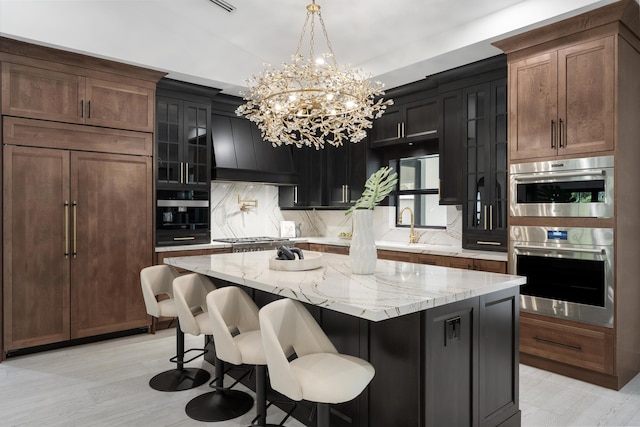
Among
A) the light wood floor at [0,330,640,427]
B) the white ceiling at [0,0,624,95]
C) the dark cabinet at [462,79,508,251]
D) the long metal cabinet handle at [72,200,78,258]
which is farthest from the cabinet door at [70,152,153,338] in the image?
the dark cabinet at [462,79,508,251]

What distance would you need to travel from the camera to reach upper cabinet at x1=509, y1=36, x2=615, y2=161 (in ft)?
10.4

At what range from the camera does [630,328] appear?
Result: 3.29 m

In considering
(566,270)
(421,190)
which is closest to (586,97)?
(566,270)

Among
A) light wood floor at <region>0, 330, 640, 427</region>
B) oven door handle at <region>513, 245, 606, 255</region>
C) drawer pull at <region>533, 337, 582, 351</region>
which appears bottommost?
light wood floor at <region>0, 330, 640, 427</region>

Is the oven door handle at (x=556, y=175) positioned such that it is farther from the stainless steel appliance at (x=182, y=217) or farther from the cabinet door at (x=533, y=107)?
the stainless steel appliance at (x=182, y=217)

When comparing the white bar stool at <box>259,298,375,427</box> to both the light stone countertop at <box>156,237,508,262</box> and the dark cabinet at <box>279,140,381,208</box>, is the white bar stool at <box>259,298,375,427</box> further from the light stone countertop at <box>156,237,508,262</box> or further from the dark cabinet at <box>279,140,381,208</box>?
the dark cabinet at <box>279,140,381,208</box>

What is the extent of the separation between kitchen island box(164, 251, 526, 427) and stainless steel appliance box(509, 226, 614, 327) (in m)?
1.17

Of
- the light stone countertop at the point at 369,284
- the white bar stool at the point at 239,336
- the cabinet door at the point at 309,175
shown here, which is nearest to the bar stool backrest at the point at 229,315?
the white bar stool at the point at 239,336

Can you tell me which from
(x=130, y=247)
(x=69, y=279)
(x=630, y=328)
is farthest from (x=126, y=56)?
(x=630, y=328)

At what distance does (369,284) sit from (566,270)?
199 centimetres

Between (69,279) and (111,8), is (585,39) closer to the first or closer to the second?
(111,8)

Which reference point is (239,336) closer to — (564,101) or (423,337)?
(423,337)

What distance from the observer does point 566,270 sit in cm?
335

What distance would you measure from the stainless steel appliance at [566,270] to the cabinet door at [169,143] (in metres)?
3.54
